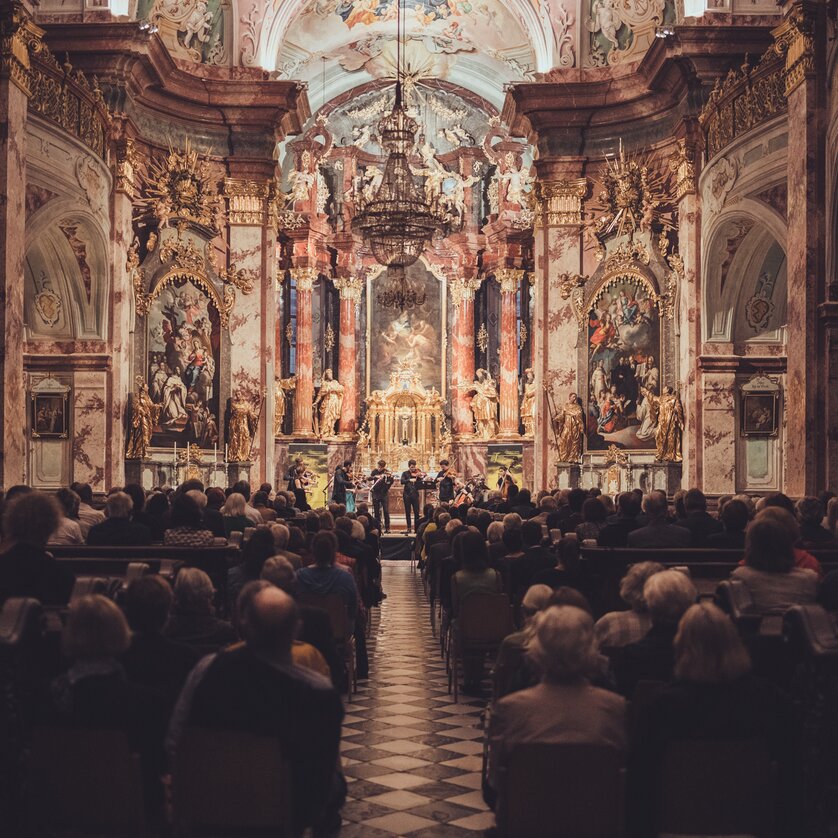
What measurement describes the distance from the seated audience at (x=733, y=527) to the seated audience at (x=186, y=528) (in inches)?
142

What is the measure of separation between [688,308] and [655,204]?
2.49 meters

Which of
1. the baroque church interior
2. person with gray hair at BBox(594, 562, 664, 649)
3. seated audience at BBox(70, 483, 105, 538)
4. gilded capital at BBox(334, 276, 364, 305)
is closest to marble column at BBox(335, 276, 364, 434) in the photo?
gilded capital at BBox(334, 276, 364, 305)

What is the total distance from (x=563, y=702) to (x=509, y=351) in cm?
2819

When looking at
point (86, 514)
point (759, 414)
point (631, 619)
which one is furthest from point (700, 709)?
point (759, 414)

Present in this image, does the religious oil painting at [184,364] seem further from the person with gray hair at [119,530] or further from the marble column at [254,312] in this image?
the person with gray hair at [119,530]

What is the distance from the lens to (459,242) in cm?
3306

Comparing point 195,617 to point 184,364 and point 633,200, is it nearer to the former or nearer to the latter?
point 184,364

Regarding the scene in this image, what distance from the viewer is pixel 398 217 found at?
20688mm

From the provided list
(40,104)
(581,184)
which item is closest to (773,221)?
(581,184)

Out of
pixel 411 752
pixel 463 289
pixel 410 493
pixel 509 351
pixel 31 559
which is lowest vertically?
pixel 411 752

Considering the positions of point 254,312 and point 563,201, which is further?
point 563,201

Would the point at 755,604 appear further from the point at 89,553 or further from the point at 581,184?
the point at 581,184

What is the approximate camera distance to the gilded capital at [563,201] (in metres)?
23.3

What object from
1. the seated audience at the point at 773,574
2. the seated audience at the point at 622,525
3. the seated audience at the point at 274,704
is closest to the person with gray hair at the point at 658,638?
the seated audience at the point at 773,574
